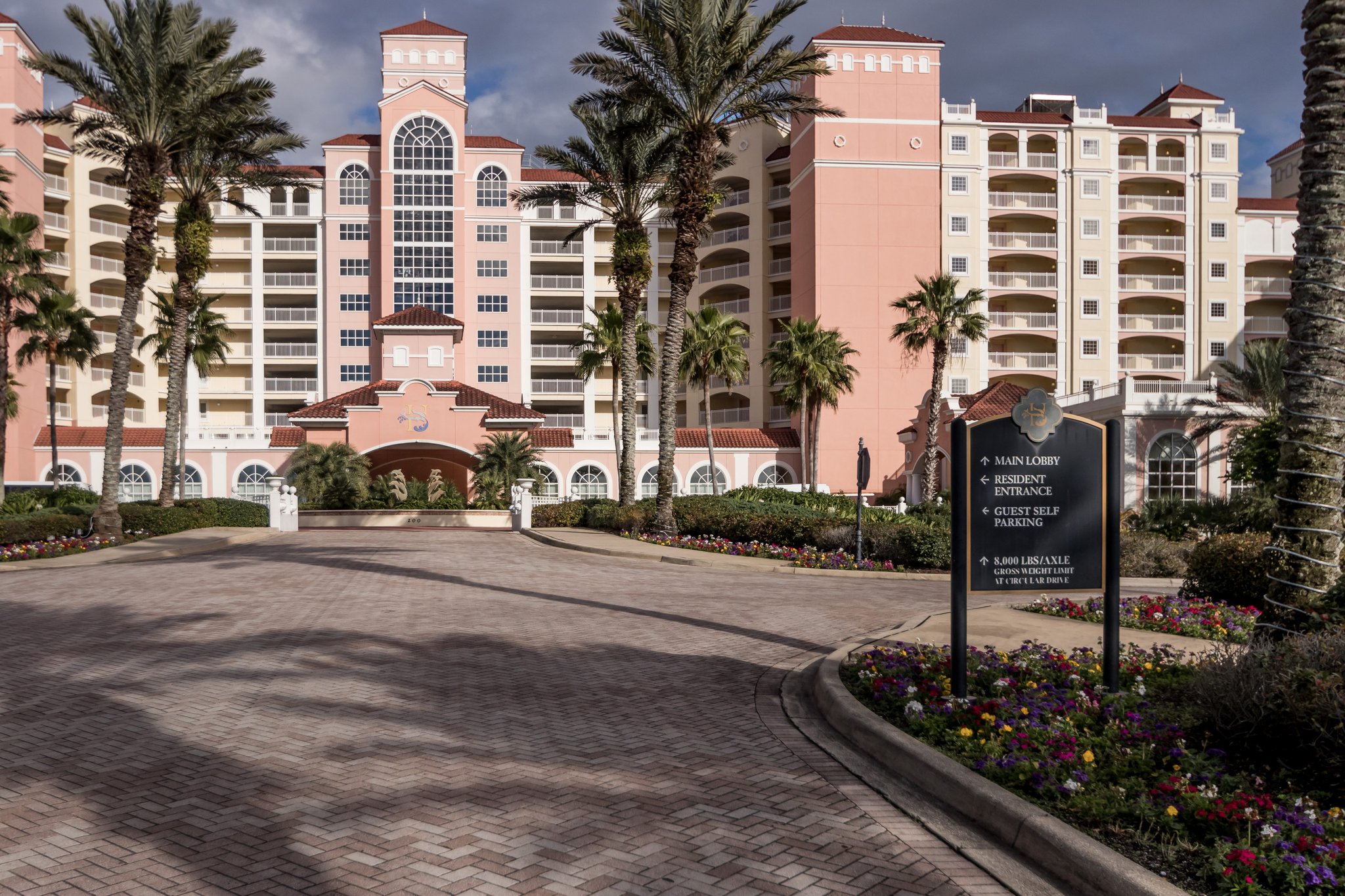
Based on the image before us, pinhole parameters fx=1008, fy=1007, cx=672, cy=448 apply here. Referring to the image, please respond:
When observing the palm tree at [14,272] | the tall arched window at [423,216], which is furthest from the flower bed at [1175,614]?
the tall arched window at [423,216]

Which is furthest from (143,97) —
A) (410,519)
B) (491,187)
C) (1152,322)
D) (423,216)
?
(1152,322)

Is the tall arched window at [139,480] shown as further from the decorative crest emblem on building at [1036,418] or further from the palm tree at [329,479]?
the decorative crest emblem on building at [1036,418]

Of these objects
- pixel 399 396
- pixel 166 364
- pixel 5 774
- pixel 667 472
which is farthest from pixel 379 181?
pixel 5 774

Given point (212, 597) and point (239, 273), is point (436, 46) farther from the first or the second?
point (212, 597)

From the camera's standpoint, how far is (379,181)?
67.2 meters

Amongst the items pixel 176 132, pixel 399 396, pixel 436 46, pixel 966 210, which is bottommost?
pixel 399 396

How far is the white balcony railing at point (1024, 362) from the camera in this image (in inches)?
2512

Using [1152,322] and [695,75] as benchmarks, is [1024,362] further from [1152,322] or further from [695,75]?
[695,75]

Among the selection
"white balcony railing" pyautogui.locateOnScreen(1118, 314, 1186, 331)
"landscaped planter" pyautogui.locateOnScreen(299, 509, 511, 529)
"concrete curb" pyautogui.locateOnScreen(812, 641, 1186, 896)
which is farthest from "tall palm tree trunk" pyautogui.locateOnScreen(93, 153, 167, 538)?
"white balcony railing" pyautogui.locateOnScreen(1118, 314, 1186, 331)

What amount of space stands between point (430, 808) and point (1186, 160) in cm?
7100

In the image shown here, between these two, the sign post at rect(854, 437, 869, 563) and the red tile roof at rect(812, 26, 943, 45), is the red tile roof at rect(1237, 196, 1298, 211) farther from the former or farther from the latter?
the sign post at rect(854, 437, 869, 563)

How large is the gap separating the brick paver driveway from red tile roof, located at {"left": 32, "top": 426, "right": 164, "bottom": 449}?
44133mm

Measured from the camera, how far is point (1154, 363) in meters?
64.6

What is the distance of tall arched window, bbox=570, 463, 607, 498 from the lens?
52938 millimetres
